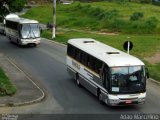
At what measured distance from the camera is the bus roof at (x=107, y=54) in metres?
23.5

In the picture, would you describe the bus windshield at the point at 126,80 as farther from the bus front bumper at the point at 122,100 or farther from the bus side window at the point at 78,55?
the bus side window at the point at 78,55

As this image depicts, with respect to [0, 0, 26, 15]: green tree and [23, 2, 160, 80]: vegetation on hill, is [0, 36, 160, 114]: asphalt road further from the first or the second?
[23, 2, 160, 80]: vegetation on hill

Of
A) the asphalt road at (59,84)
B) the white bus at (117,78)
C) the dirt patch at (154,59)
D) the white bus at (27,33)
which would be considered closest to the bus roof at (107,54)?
the white bus at (117,78)

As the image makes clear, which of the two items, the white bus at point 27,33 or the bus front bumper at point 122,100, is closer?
the bus front bumper at point 122,100

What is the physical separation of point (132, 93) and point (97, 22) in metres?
46.1

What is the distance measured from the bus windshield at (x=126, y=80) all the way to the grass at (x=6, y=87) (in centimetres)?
605

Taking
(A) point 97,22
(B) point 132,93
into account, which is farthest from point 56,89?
(A) point 97,22

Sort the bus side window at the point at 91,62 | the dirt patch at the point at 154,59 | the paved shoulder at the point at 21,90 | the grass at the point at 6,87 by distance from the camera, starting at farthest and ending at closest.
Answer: the dirt patch at the point at 154,59 → the bus side window at the point at 91,62 → the grass at the point at 6,87 → the paved shoulder at the point at 21,90

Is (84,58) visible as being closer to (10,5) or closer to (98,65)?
(98,65)

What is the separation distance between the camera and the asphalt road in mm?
23781

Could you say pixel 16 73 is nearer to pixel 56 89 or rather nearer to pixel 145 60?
pixel 56 89

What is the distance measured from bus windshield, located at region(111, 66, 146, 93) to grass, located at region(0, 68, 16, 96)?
6051mm

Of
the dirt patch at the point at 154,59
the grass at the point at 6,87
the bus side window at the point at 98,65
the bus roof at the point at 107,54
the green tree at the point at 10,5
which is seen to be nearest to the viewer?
the bus roof at the point at 107,54

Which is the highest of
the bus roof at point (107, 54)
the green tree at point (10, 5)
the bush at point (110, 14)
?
the green tree at point (10, 5)
